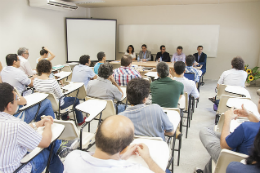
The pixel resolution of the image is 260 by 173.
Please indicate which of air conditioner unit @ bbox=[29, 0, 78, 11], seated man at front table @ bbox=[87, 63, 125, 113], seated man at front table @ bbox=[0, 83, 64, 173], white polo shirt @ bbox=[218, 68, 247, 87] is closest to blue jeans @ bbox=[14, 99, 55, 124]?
seated man at front table @ bbox=[87, 63, 125, 113]

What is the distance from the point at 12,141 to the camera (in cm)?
133

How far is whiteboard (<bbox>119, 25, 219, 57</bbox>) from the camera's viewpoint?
7121mm

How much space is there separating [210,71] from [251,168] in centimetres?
674

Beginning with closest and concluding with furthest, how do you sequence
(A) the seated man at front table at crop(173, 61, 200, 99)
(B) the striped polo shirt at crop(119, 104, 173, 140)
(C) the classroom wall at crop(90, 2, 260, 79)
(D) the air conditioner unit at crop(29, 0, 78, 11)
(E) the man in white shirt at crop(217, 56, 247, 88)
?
(B) the striped polo shirt at crop(119, 104, 173, 140)
(A) the seated man at front table at crop(173, 61, 200, 99)
(E) the man in white shirt at crop(217, 56, 247, 88)
(D) the air conditioner unit at crop(29, 0, 78, 11)
(C) the classroom wall at crop(90, 2, 260, 79)

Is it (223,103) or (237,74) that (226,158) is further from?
(237,74)

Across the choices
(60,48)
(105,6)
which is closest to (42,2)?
(60,48)

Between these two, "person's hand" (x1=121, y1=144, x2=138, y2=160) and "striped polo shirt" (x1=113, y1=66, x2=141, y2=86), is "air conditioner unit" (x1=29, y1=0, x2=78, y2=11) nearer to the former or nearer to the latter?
"striped polo shirt" (x1=113, y1=66, x2=141, y2=86)

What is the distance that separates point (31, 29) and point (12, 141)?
18.0 feet

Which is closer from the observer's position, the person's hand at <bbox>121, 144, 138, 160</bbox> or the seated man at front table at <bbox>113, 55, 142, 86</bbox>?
the person's hand at <bbox>121, 144, 138, 160</bbox>

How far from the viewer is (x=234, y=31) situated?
268 inches

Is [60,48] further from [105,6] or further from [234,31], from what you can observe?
[234,31]

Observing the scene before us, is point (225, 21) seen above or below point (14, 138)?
above

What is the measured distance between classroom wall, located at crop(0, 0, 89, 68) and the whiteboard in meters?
2.31

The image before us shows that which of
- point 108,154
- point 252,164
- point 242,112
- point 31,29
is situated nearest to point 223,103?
point 242,112
